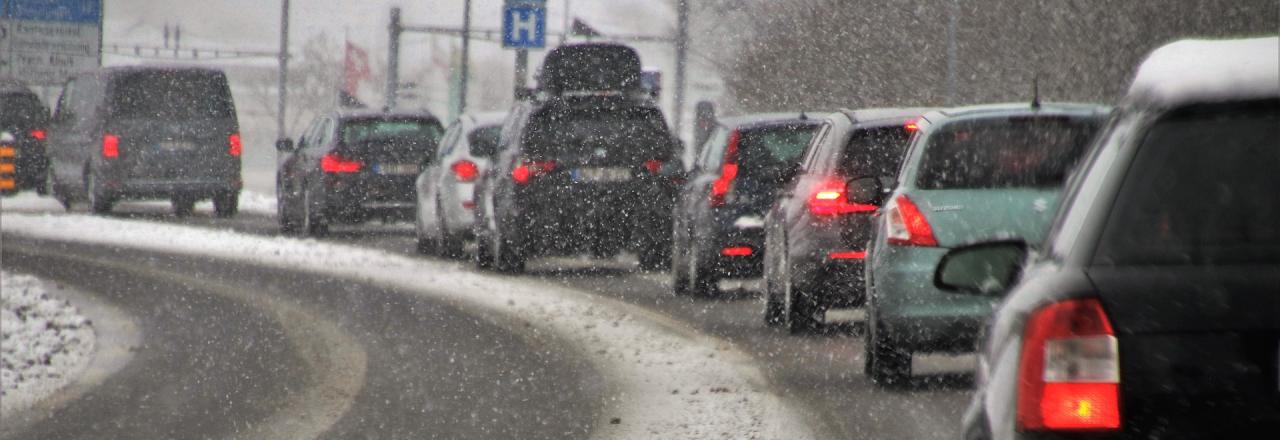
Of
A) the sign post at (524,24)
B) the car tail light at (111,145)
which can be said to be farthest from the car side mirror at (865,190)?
the sign post at (524,24)

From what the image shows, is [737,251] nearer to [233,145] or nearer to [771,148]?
[771,148]

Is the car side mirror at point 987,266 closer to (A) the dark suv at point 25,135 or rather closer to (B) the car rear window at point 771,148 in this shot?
(B) the car rear window at point 771,148

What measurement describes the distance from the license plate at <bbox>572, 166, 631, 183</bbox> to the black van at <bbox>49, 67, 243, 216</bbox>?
1338cm

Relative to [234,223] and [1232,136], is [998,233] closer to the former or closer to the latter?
[1232,136]

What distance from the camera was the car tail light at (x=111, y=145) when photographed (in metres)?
30.2

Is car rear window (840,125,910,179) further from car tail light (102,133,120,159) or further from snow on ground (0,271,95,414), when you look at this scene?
car tail light (102,133,120,159)

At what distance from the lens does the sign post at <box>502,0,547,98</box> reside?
3700 cm

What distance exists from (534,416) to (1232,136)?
5.61m

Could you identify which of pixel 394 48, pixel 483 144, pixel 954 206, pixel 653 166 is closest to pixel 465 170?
pixel 483 144

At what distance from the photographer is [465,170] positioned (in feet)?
64.8

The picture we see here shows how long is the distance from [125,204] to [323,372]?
89.4 feet

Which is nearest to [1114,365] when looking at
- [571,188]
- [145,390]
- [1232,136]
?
[1232,136]

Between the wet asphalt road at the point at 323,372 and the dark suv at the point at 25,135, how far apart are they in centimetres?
2194

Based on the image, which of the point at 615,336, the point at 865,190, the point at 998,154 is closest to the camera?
the point at 998,154
